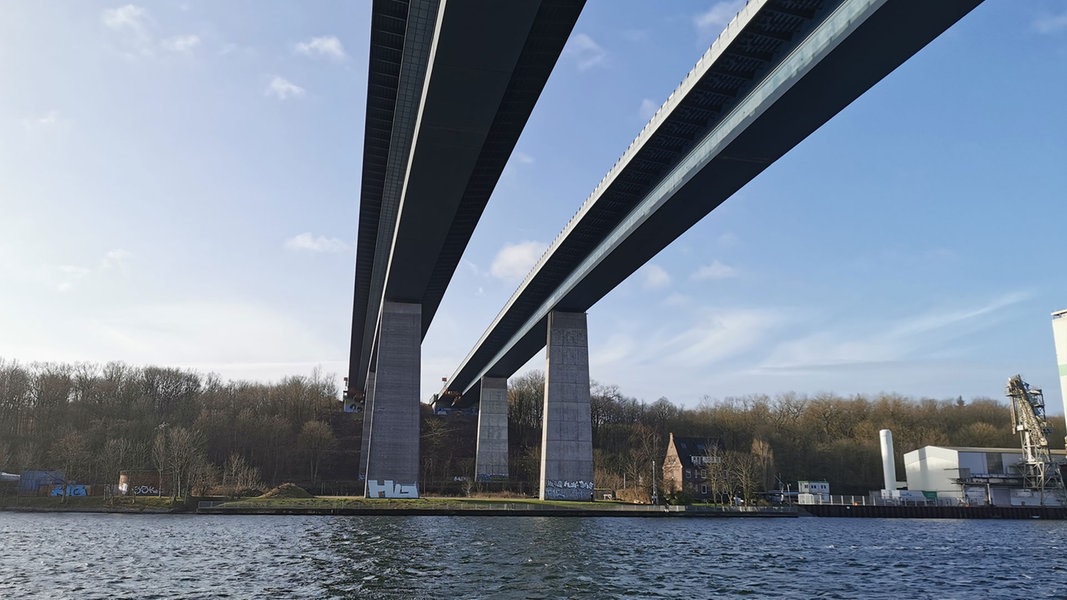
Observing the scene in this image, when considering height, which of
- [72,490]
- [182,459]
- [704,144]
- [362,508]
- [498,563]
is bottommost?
[362,508]

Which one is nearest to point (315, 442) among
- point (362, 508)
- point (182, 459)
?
point (182, 459)

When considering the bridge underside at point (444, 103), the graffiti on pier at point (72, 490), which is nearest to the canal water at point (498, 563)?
the bridge underside at point (444, 103)

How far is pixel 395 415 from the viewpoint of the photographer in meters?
58.1

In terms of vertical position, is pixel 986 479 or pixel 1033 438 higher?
Answer: pixel 1033 438

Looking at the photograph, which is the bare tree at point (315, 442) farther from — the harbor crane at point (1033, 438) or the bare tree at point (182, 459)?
the harbor crane at point (1033, 438)

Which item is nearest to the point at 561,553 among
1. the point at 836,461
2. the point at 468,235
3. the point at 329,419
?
the point at 468,235

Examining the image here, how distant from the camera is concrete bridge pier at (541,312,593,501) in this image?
58.1m

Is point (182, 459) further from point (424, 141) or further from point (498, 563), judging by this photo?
point (498, 563)

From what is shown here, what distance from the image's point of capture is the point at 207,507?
185 ft

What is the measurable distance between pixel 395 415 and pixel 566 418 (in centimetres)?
1303

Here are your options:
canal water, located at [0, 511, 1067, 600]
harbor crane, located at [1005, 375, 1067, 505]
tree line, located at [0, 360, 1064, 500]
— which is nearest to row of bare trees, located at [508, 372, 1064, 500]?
tree line, located at [0, 360, 1064, 500]

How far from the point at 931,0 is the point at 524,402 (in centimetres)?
13316

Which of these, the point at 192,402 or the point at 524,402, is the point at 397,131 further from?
the point at 524,402

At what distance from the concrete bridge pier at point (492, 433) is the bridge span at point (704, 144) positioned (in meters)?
36.3
